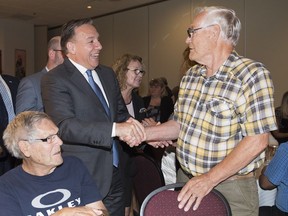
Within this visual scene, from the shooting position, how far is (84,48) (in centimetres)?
253

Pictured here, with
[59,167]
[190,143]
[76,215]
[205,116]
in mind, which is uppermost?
[205,116]

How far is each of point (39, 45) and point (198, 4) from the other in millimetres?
6394

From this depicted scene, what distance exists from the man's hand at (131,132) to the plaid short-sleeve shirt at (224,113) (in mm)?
264

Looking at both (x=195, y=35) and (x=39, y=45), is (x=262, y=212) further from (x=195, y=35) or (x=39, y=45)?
(x=39, y=45)

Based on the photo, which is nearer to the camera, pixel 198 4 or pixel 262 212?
pixel 262 212

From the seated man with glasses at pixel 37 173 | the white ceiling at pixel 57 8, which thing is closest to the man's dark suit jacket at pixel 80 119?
the seated man with glasses at pixel 37 173

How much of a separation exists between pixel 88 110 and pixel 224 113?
2.79 ft

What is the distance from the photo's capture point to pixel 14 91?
3.61 metres

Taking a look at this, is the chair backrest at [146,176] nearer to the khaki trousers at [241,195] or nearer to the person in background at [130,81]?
the person in background at [130,81]

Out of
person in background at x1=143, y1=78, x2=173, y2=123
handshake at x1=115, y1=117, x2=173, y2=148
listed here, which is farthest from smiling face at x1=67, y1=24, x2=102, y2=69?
person in background at x1=143, y1=78, x2=173, y2=123

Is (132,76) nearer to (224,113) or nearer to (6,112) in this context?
(6,112)

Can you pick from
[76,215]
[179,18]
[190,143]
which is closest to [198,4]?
[179,18]

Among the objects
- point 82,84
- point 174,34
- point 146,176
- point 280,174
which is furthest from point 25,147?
point 174,34

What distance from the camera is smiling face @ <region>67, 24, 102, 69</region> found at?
8.29 ft
